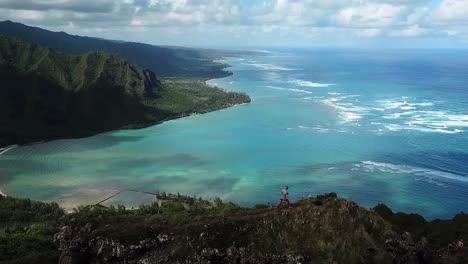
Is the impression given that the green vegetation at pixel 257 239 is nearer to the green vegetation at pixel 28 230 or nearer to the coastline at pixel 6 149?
the green vegetation at pixel 28 230

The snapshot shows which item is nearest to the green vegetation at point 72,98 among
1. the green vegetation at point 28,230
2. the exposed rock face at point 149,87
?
the exposed rock face at point 149,87

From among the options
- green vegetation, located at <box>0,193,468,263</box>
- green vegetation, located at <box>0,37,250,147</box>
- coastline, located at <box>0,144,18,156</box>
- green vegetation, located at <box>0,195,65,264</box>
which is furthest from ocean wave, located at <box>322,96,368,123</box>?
green vegetation, located at <box>0,193,468,263</box>

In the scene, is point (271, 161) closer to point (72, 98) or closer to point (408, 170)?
point (408, 170)

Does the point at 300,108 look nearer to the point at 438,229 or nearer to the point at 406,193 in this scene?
the point at 406,193

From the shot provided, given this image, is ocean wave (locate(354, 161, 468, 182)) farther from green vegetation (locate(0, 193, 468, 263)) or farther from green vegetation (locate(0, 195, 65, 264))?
green vegetation (locate(0, 193, 468, 263))

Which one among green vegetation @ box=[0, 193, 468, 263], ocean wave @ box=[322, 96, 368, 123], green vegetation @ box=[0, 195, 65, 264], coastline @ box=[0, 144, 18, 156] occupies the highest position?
green vegetation @ box=[0, 193, 468, 263]
